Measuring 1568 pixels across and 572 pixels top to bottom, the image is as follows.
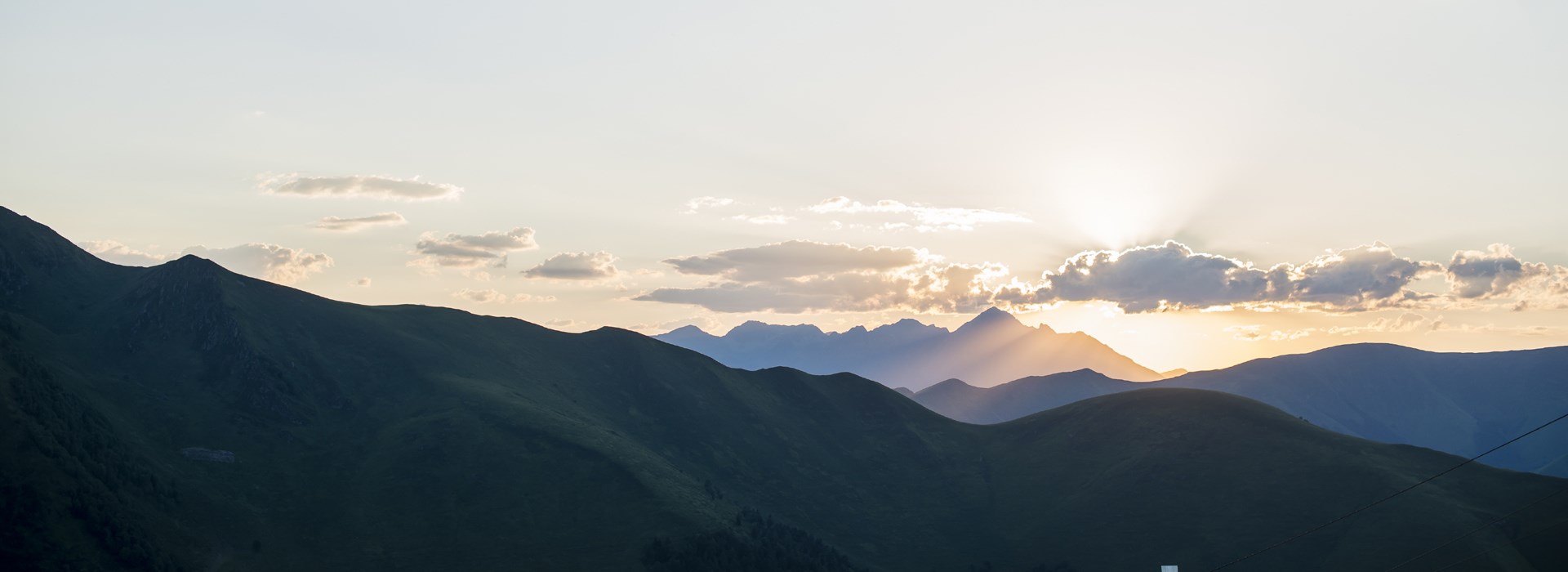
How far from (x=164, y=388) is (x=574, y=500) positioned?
285 feet

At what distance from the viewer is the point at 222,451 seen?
17988 cm

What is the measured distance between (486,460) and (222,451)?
47.5 m

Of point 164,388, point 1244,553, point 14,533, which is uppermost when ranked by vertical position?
point 164,388

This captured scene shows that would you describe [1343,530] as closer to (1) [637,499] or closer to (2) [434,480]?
(1) [637,499]

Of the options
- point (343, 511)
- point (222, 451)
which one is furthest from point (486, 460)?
point (222, 451)

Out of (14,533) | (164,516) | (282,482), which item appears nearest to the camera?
(14,533)

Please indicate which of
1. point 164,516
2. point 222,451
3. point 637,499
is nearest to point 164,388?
point 222,451

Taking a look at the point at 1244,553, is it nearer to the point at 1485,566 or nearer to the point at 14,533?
the point at 1485,566

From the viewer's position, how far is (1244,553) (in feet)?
646

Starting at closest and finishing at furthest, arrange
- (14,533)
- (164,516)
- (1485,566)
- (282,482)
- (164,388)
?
1. (14,533)
2. (164,516)
3. (1485,566)
4. (282,482)
5. (164,388)

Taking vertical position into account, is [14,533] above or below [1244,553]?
above

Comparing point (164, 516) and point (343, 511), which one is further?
point (343, 511)

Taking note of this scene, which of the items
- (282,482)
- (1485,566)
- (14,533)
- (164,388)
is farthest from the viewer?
(164,388)

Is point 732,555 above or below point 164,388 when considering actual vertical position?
below
